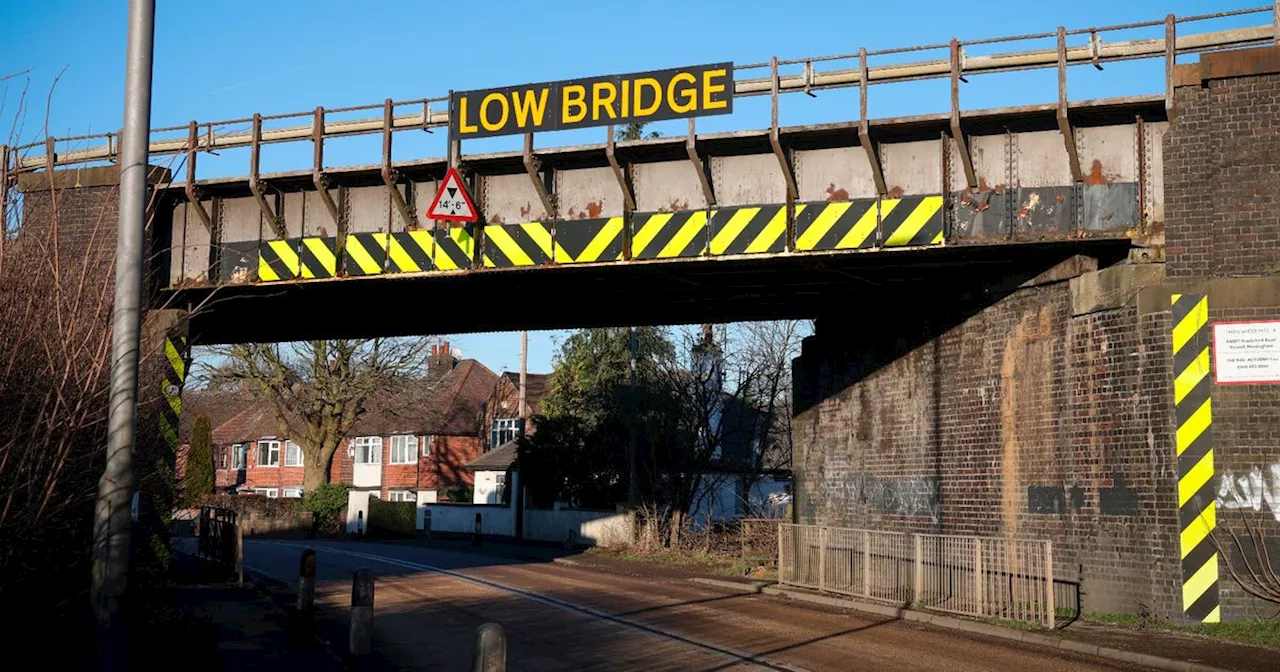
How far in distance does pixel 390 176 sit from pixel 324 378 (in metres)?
35.4

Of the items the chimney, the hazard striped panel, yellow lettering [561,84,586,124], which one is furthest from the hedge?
yellow lettering [561,84,586,124]

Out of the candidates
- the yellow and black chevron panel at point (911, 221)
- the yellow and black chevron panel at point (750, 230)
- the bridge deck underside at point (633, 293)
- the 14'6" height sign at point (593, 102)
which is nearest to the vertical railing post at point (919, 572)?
the bridge deck underside at point (633, 293)

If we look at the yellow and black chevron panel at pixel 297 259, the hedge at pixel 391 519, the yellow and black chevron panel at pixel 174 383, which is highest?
the yellow and black chevron panel at pixel 297 259

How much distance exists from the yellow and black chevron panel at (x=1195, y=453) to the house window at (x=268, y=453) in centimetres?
6768

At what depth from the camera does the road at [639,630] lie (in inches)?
539

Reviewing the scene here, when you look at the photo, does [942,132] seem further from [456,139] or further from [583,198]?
[456,139]

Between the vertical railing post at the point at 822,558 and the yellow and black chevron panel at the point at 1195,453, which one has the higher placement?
the yellow and black chevron panel at the point at 1195,453

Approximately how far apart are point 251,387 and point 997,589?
4294 cm

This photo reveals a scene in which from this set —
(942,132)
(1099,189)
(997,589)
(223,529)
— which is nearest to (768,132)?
(942,132)

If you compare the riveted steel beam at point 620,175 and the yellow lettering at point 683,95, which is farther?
the riveted steel beam at point 620,175

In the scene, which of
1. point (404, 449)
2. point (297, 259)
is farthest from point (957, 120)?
point (404, 449)

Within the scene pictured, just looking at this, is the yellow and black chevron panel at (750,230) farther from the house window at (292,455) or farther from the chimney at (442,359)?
the house window at (292,455)

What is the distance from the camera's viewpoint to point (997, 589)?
17750mm

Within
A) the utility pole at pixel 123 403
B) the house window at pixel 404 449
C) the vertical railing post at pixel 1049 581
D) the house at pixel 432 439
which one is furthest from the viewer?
the house window at pixel 404 449
